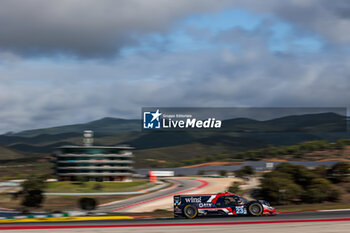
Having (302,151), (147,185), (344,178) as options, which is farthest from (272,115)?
(344,178)

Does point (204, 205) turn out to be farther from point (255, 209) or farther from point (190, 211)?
point (255, 209)

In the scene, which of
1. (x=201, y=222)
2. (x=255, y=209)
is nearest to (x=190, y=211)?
(x=201, y=222)

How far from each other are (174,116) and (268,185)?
36192 millimetres

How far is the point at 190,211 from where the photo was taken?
92.8ft

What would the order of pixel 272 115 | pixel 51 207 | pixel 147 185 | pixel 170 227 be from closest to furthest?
pixel 170 227
pixel 51 207
pixel 147 185
pixel 272 115

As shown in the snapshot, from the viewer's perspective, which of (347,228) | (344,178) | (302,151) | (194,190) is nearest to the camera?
(347,228)

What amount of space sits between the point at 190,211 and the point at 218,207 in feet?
6.24

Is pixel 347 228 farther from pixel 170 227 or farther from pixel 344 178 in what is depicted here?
pixel 344 178

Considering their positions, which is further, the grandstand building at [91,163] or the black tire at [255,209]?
the grandstand building at [91,163]

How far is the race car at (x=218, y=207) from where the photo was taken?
2817 centimetres

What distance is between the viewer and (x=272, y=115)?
147625mm

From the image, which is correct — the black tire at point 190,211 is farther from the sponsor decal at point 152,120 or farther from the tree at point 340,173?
the sponsor decal at point 152,120

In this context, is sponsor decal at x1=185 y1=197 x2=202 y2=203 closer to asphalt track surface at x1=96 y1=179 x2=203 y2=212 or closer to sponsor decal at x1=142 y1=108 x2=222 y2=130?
asphalt track surface at x1=96 y1=179 x2=203 y2=212

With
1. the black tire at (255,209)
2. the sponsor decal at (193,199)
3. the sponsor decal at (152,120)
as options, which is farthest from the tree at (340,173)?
the sponsor decal at (193,199)
